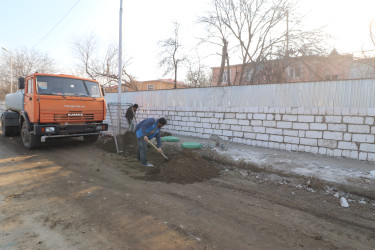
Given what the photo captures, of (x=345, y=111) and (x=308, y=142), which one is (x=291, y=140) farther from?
(x=345, y=111)

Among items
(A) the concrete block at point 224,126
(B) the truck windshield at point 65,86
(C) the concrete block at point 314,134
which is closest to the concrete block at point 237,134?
(A) the concrete block at point 224,126

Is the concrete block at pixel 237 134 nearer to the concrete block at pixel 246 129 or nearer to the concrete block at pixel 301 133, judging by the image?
the concrete block at pixel 246 129

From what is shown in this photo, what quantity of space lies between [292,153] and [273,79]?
28.0 feet

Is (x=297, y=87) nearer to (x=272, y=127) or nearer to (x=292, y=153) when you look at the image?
(x=272, y=127)

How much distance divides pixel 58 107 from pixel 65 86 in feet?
3.10

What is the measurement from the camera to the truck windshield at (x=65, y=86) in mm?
7133

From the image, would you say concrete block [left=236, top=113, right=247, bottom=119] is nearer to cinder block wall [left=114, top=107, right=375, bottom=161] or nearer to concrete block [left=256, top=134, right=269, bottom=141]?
cinder block wall [left=114, top=107, right=375, bottom=161]

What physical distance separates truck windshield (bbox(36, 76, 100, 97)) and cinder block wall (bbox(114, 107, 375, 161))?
4.07 meters

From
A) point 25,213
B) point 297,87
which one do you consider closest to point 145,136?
point 25,213

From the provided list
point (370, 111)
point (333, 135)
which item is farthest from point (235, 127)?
point (370, 111)

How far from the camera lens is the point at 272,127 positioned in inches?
290

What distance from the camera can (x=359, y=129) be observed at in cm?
582

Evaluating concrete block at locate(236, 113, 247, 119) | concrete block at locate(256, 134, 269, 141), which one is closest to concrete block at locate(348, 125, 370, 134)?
concrete block at locate(256, 134, 269, 141)

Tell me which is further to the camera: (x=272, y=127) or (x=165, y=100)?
(x=165, y=100)
